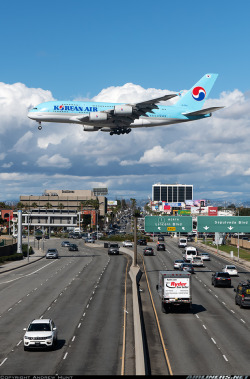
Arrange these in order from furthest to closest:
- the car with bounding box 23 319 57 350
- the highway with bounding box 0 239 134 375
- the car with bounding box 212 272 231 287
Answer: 1. the car with bounding box 212 272 231 287
2. the car with bounding box 23 319 57 350
3. the highway with bounding box 0 239 134 375

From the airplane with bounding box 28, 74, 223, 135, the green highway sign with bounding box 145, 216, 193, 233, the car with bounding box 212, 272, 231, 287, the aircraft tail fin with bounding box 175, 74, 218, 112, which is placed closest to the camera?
the car with bounding box 212, 272, 231, 287

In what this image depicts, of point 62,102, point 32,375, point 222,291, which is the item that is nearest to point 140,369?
point 32,375

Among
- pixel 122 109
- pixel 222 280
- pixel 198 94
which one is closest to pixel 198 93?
pixel 198 94

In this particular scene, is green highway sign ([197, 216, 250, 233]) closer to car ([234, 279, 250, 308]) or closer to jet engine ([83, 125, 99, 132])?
jet engine ([83, 125, 99, 132])

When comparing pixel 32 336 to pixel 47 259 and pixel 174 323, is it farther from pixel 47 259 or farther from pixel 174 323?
pixel 47 259

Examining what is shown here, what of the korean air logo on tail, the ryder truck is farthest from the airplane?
the ryder truck

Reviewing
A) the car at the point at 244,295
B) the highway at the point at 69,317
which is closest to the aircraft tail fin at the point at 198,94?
the highway at the point at 69,317

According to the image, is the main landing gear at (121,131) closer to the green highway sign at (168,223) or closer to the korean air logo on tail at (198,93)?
the korean air logo on tail at (198,93)
